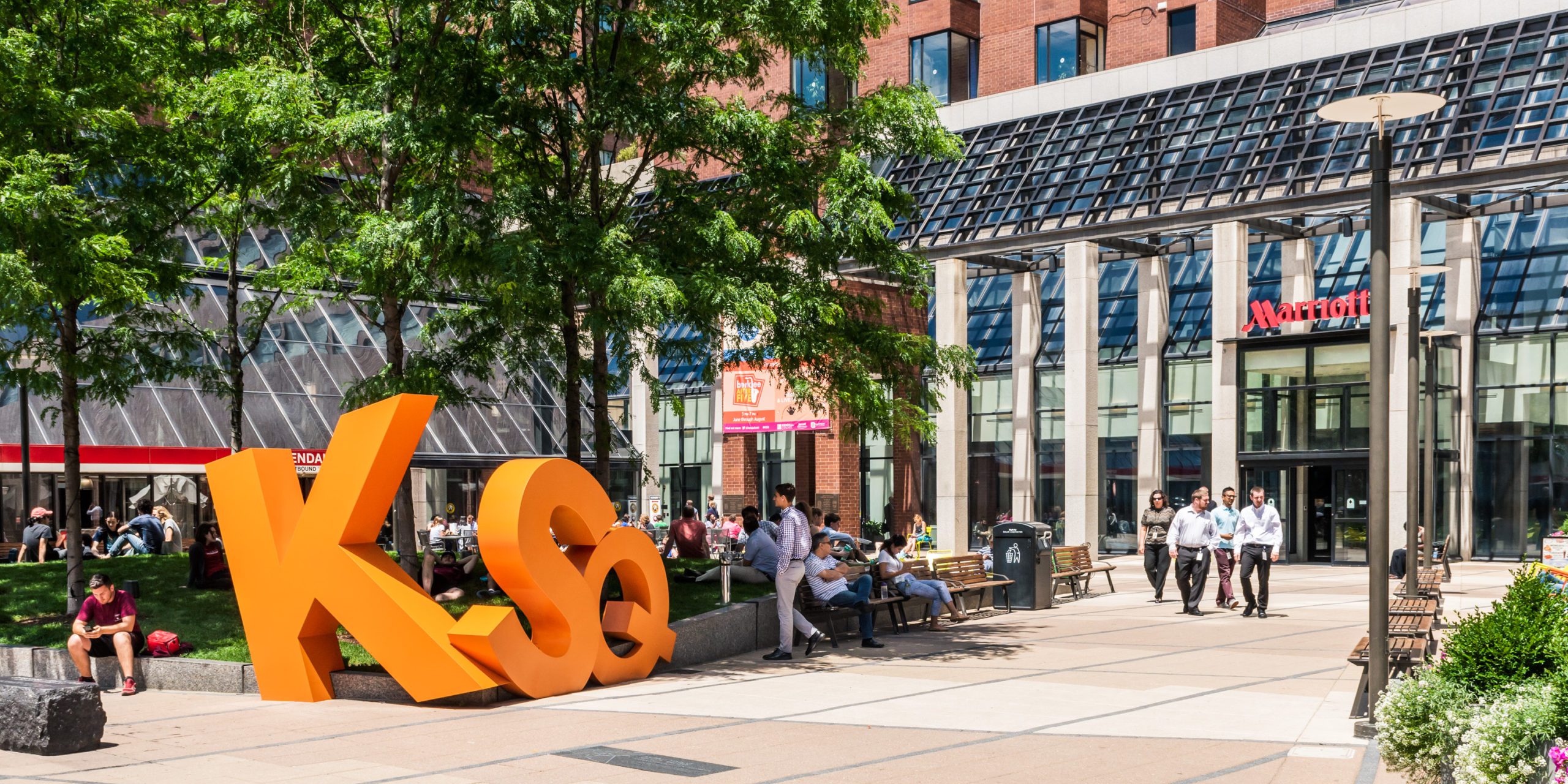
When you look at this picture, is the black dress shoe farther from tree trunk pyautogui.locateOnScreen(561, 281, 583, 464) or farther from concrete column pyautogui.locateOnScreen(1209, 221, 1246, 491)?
concrete column pyautogui.locateOnScreen(1209, 221, 1246, 491)

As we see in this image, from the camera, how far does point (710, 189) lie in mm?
18359

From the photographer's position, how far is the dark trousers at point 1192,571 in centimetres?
1970

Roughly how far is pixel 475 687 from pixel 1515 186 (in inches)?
1013

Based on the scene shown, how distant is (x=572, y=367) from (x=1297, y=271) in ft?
77.6

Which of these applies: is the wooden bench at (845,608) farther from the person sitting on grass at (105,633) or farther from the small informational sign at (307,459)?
the small informational sign at (307,459)

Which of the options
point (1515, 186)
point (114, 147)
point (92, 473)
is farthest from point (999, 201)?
point (114, 147)

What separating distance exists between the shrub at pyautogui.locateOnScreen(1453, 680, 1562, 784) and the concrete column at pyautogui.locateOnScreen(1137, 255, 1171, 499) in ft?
102

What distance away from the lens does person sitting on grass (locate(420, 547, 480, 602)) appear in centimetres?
1783

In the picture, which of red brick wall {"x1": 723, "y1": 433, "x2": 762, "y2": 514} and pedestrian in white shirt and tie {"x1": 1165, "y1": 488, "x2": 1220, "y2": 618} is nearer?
pedestrian in white shirt and tie {"x1": 1165, "y1": 488, "x2": 1220, "y2": 618}

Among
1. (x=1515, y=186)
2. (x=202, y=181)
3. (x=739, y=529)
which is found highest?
(x=1515, y=186)

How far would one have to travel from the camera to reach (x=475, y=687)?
1223cm

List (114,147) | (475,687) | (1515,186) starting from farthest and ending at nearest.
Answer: (1515,186), (114,147), (475,687)

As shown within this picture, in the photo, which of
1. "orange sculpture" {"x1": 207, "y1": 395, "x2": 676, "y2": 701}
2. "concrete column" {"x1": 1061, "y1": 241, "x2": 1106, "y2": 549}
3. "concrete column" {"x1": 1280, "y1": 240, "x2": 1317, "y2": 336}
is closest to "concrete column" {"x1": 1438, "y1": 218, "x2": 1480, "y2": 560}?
"concrete column" {"x1": 1280, "y1": 240, "x2": 1317, "y2": 336}

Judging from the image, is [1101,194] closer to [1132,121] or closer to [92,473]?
[1132,121]
